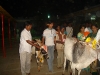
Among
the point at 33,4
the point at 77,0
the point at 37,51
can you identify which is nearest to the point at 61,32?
the point at 37,51

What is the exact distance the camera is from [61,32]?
7.38 meters

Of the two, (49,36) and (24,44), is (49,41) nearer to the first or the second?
(49,36)

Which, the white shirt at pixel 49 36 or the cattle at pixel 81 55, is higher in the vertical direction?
the white shirt at pixel 49 36

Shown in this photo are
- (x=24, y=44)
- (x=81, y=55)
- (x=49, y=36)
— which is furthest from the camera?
(x=49, y=36)

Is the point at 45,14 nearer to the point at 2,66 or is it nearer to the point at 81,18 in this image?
the point at 81,18

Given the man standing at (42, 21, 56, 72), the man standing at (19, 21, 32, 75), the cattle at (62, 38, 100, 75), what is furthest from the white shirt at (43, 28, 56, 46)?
the cattle at (62, 38, 100, 75)

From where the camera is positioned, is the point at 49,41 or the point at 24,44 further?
the point at 49,41

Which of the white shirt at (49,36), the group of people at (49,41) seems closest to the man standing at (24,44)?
the group of people at (49,41)

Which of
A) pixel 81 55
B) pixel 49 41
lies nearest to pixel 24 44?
pixel 49 41

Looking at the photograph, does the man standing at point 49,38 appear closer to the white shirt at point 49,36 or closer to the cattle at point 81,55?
the white shirt at point 49,36

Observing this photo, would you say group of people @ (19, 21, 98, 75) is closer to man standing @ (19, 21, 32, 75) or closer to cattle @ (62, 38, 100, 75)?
man standing @ (19, 21, 32, 75)

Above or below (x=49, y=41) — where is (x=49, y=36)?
above

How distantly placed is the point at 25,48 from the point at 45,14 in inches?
1143

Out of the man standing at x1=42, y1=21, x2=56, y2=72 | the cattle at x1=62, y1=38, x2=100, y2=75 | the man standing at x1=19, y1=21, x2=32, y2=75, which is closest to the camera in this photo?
the cattle at x1=62, y1=38, x2=100, y2=75
